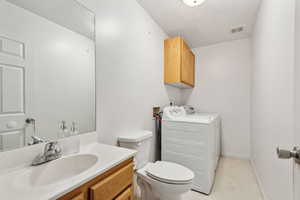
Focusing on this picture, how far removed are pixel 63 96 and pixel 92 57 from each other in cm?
41

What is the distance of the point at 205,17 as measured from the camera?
6.86 ft

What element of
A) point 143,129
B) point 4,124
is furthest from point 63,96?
point 143,129

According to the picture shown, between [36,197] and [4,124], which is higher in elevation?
[4,124]

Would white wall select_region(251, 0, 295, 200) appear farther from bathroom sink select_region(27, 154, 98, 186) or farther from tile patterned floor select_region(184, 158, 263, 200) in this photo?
bathroom sink select_region(27, 154, 98, 186)

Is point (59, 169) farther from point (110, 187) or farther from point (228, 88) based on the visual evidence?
point (228, 88)

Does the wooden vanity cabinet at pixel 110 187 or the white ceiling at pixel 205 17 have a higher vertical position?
the white ceiling at pixel 205 17

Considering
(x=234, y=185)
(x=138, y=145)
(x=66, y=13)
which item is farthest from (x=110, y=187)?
(x=234, y=185)

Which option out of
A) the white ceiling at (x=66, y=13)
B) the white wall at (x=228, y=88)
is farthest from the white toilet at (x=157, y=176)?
the white wall at (x=228, y=88)

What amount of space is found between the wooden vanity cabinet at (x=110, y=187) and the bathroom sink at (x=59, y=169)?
7.1 inches

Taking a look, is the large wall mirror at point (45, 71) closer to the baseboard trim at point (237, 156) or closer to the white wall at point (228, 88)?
the white wall at point (228, 88)

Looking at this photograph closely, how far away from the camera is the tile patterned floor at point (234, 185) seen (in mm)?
1665

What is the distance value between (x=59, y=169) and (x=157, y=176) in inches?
32.5

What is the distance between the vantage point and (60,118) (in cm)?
103

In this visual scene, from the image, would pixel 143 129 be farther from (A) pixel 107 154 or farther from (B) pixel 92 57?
(B) pixel 92 57
